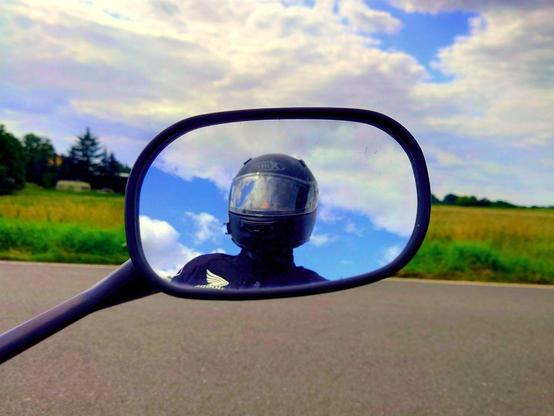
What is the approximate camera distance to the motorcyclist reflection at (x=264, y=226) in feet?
3.32

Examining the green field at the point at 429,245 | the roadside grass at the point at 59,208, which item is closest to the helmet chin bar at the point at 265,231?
the green field at the point at 429,245

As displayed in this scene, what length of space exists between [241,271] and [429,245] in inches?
345

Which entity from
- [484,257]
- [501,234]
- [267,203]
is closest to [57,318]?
[267,203]

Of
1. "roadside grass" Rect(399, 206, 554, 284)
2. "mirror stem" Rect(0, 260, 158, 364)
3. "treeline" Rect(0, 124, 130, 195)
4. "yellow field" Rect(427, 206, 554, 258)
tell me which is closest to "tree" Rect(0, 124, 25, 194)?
"treeline" Rect(0, 124, 130, 195)

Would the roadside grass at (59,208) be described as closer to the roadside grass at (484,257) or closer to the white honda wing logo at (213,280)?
the roadside grass at (484,257)

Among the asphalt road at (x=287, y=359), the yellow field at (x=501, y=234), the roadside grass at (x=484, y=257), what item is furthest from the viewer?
the yellow field at (x=501, y=234)

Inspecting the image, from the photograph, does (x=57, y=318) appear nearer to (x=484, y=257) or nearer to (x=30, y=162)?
(x=484, y=257)

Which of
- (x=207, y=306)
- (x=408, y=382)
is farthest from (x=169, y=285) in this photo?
(x=207, y=306)

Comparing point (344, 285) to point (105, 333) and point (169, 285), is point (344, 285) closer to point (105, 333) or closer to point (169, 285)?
point (169, 285)

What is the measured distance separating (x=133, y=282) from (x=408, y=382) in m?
2.94

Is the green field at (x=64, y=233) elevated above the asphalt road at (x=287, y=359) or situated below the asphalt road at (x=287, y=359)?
above

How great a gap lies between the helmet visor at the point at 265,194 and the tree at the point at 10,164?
1439 centimetres

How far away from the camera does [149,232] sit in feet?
3.67

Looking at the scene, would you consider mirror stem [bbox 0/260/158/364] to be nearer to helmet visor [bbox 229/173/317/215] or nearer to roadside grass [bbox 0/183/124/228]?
helmet visor [bbox 229/173/317/215]
